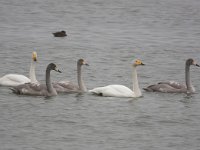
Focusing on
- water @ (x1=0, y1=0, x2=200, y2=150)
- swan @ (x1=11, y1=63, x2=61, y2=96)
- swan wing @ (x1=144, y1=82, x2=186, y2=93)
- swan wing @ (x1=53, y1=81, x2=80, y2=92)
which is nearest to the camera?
water @ (x1=0, y1=0, x2=200, y2=150)

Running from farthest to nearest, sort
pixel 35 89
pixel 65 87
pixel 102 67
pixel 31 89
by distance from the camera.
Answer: pixel 102 67 → pixel 65 87 → pixel 35 89 → pixel 31 89

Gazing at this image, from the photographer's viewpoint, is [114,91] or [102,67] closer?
[114,91]

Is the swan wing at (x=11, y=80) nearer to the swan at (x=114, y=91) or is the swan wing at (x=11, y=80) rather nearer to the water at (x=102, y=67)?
the water at (x=102, y=67)

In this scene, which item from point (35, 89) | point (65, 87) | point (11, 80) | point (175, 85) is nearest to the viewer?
point (35, 89)

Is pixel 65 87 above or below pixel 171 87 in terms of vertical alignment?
above

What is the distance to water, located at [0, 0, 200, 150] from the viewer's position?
55.0ft

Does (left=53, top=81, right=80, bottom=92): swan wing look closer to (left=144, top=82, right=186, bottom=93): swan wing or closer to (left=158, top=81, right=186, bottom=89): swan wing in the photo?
(left=144, top=82, right=186, bottom=93): swan wing

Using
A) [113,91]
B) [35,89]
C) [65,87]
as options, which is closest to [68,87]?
[65,87]

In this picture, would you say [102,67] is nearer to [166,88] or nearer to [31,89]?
[166,88]

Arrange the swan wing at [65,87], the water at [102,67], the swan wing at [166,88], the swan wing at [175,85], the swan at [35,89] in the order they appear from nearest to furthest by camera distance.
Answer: the water at [102,67] → the swan at [35,89] → the swan wing at [65,87] → the swan wing at [166,88] → the swan wing at [175,85]

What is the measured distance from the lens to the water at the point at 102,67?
55.0 feet

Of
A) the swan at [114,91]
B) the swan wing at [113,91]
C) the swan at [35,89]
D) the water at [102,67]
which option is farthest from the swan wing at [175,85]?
the swan at [35,89]

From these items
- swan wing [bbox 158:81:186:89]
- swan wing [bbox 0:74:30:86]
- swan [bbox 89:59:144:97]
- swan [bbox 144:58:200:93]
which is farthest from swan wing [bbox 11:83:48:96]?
swan wing [bbox 158:81:186:89]

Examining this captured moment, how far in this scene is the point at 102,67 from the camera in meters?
25.7
